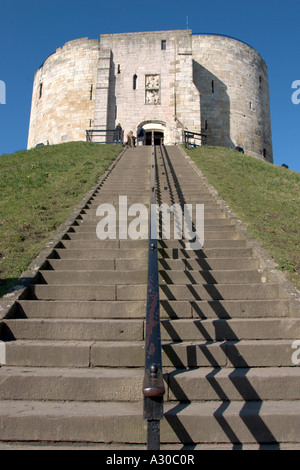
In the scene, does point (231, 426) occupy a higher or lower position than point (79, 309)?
→ lower

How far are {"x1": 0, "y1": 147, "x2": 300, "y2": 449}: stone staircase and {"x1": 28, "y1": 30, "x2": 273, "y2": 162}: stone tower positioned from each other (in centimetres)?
1837

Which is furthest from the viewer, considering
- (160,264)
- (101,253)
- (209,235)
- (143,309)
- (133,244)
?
(209,235)

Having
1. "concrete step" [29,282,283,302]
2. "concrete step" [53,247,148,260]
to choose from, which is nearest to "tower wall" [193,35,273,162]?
"concrete step" [53,247,148,260]

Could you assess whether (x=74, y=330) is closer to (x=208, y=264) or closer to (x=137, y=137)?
(x=208, y=264)

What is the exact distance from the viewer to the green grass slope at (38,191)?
5539 millimetres

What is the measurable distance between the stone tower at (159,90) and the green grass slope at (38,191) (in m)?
7.26

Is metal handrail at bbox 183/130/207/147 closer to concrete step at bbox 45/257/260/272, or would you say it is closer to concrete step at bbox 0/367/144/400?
concrete step at bbox 45/257/260/272

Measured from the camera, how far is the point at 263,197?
935 centimetres

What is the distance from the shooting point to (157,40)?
2334 centimetres

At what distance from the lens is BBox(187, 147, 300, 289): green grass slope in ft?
18.3

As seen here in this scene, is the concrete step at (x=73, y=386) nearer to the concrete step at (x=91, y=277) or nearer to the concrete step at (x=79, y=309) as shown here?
the concrete step at (x=79, y=309)

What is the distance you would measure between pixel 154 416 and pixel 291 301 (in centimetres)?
264

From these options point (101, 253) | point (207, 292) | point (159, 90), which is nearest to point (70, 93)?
point (159, 90)

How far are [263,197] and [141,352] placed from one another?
23.2 feet
